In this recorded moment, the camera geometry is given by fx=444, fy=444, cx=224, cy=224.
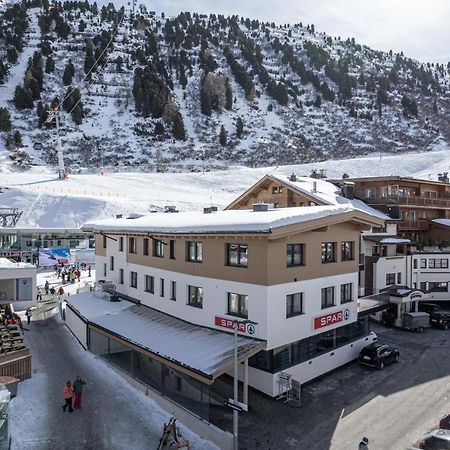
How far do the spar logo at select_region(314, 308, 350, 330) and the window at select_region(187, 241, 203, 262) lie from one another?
6.18 meters

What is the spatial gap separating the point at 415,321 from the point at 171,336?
1860cm

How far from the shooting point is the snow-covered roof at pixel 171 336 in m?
16.7

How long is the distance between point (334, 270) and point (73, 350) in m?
14.9

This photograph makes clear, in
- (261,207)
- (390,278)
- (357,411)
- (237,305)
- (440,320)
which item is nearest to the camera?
(357,411)

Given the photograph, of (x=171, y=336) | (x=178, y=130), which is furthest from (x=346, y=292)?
(x=178, y=130)

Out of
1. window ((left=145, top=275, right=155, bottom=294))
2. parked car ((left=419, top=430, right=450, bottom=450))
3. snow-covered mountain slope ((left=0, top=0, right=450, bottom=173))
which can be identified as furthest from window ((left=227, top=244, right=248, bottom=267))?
snow-covered mountain slope ((left=0, top=0, right=450, bottom=173))

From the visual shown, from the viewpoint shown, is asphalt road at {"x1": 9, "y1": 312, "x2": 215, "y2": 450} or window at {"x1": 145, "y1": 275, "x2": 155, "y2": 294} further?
window at {"x1": 145, "y1": 275, "x2": 155, "y2": 294}

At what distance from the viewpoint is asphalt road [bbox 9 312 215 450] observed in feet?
50.0

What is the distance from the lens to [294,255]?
778 inches

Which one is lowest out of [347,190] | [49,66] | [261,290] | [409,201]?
[261,290]

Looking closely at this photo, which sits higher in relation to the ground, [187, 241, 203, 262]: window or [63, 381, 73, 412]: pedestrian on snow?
[187, 241, 203, 262]: window

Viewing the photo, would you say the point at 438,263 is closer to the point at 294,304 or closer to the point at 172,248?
the point at 294,304

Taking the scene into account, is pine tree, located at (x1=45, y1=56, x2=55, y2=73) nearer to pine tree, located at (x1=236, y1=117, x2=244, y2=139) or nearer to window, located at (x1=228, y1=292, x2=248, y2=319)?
pine tree, located at (x1=236, y1=117, x2=244, y2=139)

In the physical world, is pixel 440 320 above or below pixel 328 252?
below
